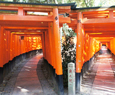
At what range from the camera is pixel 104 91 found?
22.7ft

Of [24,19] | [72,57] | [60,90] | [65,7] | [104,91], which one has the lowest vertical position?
[104,91]

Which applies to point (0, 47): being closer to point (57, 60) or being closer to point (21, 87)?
point (21, 87)

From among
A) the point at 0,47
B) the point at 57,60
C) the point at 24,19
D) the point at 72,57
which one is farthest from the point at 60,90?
the point at 0,47

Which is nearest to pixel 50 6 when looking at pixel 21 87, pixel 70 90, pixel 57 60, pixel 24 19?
pixel 24 19

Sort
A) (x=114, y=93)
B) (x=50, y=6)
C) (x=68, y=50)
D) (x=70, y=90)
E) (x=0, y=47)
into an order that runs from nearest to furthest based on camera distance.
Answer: (x=70, y=90), (x=50, y=6), (x=114, y=93), (x=68, y=50), (x=0, y=47)

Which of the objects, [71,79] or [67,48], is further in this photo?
[67,48]

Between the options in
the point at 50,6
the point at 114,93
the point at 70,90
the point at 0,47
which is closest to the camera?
the point at 70,90

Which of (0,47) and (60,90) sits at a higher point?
(0,47)

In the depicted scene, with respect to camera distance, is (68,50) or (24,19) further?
(68,50)

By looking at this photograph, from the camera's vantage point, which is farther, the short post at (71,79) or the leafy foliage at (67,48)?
the leafy foliage at (67,48)

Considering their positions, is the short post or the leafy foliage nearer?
the short post

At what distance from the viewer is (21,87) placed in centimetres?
740

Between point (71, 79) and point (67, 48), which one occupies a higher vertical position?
point (67, 48)

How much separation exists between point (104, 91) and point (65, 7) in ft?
13.5
